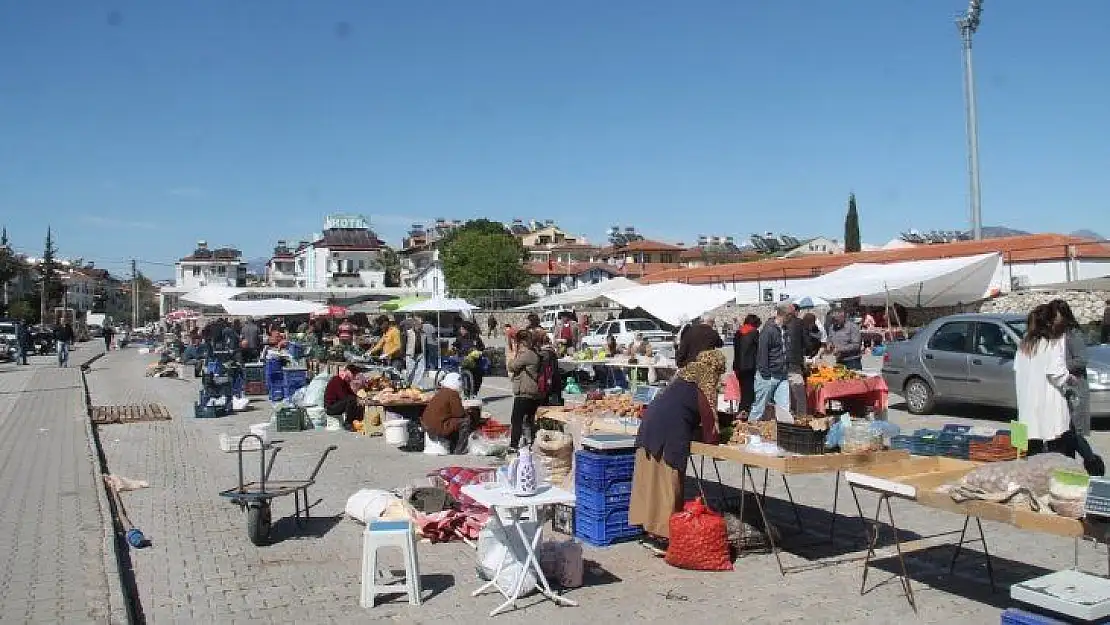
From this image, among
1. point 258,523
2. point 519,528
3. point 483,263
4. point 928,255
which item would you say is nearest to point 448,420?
point 258,523

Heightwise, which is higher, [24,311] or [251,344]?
[24,311]

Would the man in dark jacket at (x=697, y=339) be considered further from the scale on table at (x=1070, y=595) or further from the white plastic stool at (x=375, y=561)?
the scale on table at (x=1070, y=595)

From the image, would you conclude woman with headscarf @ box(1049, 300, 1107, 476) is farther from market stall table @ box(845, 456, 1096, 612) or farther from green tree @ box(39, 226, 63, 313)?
green tree @ box(39, 226, 63, 313)

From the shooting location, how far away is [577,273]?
96.1 meters


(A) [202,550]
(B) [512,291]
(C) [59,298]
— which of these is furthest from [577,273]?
(A) [202,550]

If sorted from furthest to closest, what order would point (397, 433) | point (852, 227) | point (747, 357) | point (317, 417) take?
point (852, 227) < point (317, 417) < point (747, 357) < point (397, 433)

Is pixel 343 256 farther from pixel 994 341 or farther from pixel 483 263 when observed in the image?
pixel 994 341

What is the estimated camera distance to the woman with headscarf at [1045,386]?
707 cm

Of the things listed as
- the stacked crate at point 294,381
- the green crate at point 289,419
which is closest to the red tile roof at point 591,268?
the stacked crate at point 294,381

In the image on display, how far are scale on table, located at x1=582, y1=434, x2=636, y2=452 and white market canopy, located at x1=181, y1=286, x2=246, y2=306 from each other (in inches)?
959

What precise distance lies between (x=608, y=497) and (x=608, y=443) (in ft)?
1.47

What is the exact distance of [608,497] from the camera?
7324mm

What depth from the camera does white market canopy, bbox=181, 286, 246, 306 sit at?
30.0 m

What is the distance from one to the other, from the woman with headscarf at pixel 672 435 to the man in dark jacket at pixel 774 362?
6.60 metres
